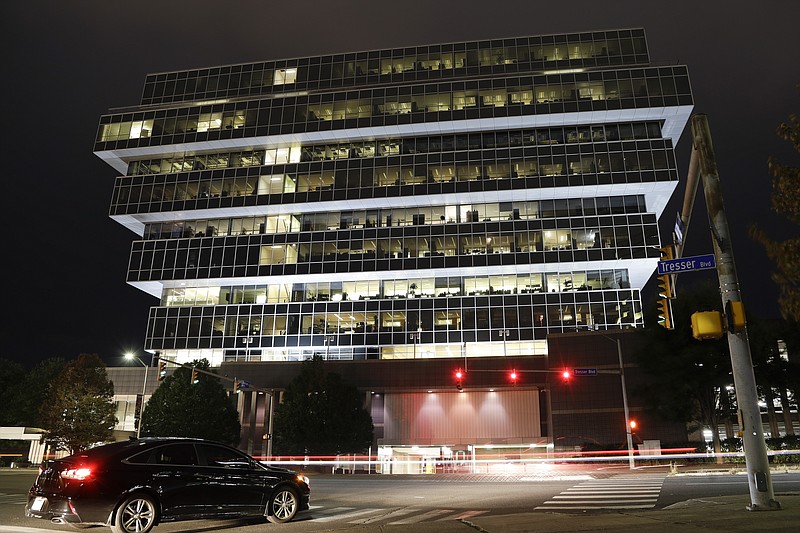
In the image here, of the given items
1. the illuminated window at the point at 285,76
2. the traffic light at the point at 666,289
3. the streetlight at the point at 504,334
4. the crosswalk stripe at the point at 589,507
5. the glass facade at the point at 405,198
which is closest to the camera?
the traffic light at the point at 666,289

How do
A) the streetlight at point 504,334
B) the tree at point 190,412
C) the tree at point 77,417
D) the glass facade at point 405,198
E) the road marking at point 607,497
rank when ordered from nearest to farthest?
the road marking at point 607,497 → the tree at point 190,412 → the tree at point 77,417 → the streetlight at point 504,334 → the glass facade at point 405,198

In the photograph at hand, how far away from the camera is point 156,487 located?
33.6 feet

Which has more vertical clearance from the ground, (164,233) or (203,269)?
(164,233)

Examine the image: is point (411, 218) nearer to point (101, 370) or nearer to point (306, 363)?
point (306, 363)

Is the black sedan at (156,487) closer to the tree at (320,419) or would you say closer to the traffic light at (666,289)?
the traffic light at (666,289)

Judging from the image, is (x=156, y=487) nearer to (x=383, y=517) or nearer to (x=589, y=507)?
(x=383, y=517)

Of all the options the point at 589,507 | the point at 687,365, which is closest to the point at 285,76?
the point at 687,365

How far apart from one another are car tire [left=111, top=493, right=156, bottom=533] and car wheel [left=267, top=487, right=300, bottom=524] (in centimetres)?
241

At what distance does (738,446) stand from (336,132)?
53.6 meters

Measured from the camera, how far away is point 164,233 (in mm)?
74688

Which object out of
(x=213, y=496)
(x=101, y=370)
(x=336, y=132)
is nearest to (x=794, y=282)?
(x=213, y=496)

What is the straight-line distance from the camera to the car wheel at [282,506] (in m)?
11.7

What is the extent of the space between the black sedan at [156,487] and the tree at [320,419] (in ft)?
121

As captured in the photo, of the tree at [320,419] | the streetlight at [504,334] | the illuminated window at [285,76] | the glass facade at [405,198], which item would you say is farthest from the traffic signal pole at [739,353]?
the illuminated window at [285,76]
